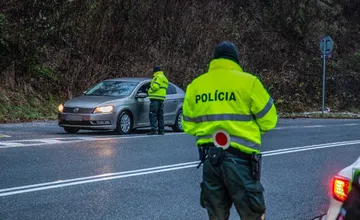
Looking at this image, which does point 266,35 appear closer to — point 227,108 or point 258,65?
point 258,65

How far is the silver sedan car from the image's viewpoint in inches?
598

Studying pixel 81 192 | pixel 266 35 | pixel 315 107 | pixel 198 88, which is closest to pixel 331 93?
pixel 315 107

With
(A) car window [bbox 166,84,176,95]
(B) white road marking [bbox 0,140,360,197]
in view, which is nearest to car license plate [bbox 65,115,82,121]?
(A) car window [bbox 166,84,176,95]

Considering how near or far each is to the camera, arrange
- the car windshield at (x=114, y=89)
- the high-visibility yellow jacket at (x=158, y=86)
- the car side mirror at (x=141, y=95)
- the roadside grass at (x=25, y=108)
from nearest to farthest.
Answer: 1. the high-visibility yellow jacket at (x=158, y=86)
2. the car side mirror at (x=141, y=95)
3. the car windshield at (x=114, y=89)
4. the roadside grass at (x=25, y=108)

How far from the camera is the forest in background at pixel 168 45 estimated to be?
882 inches

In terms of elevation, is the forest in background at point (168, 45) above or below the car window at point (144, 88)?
above

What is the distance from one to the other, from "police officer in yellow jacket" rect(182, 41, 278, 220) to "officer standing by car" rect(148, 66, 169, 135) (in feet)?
35.3

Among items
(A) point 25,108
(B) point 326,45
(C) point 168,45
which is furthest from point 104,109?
(B) point 326,45

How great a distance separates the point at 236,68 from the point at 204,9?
27.2 metres

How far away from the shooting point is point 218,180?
4535 mm

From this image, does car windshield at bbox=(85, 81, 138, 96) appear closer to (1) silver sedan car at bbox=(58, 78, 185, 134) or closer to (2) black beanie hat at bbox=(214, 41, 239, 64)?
(1) silver sedan car at bbox=(58, 78, 185, 134)

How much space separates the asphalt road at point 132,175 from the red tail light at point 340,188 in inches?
126

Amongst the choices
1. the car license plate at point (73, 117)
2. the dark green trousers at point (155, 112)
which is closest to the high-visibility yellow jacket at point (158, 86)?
the dark green trousers at point (155, 112)

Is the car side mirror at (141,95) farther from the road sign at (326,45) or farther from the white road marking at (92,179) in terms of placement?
the road sign at (326,45)
